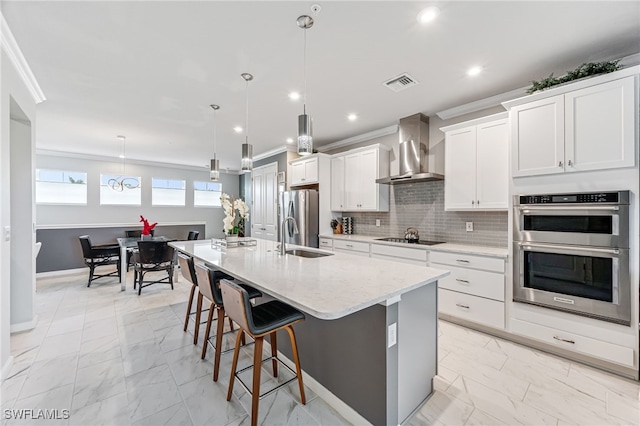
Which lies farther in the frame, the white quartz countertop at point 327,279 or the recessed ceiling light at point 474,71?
the recessed ceiling light at point 474,71

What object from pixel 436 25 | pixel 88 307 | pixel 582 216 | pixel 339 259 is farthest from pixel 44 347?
pixel 582 216

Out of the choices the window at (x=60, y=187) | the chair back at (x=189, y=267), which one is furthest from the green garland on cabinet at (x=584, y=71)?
the window at (x=60, y=187)

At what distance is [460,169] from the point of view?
3225 mm

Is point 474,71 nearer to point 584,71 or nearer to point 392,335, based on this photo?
point 584,71

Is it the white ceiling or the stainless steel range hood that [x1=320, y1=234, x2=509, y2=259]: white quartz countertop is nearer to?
the stainless steel range hood

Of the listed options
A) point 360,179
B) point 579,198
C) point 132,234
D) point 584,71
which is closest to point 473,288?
point 579,198

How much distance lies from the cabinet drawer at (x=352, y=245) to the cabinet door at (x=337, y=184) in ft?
2.14

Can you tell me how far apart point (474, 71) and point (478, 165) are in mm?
994

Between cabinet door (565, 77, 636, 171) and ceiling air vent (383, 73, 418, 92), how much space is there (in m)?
1.31

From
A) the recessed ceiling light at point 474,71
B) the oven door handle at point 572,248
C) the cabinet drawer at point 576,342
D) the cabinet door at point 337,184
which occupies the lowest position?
the cabinet drawer at point 576,342

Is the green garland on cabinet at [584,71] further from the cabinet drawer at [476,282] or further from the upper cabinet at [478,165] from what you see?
the cabinet drawer at [476,282]

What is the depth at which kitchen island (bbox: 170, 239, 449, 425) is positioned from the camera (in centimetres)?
139

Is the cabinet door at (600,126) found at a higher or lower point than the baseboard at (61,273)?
higher

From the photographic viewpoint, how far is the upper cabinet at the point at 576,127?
2045 millimetres
